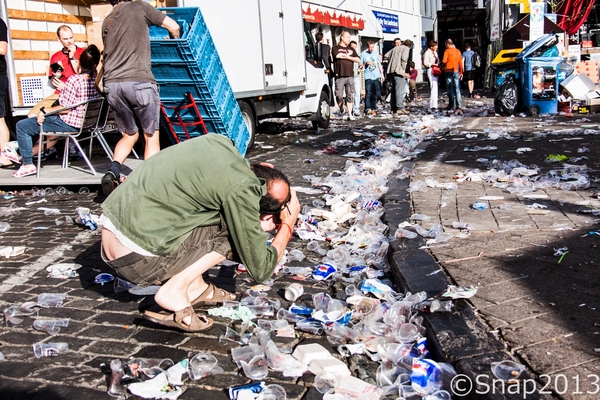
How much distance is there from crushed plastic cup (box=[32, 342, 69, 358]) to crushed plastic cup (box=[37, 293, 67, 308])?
2.22 ft

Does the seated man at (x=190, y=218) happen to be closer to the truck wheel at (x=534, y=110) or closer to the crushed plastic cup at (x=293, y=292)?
the crushed plastic cup at (x=293, y=292)

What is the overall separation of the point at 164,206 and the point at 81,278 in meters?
1.60

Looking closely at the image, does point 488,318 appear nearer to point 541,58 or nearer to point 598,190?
point 598,190

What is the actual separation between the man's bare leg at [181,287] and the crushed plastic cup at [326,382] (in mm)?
866

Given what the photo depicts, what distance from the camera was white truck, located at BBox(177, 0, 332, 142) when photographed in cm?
883

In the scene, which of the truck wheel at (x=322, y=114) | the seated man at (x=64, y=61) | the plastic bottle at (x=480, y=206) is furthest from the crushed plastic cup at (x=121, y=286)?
the truck wheel at (x=322, y=114)

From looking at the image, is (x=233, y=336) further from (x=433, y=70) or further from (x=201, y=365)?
(x=433, y=70)

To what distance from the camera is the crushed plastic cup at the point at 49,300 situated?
381cm

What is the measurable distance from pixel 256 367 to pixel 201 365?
10.2 inches

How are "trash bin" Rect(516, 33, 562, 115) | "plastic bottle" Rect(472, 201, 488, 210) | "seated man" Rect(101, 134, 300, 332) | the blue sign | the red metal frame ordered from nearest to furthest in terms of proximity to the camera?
1. "seated man" Rect(101, 134, 300, 332)
2. "plastic bottle" Rect(472, 201, 488, 210)
3. the red metal frame
4. "trash bin" Rect(516, 33, 562, 115)
5. the blue sign

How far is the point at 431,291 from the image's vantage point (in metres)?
3.54

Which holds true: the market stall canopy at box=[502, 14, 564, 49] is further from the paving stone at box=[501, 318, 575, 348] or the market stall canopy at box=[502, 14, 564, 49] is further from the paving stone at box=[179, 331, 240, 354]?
the paving stone at box=[179, 331, 240, 354]

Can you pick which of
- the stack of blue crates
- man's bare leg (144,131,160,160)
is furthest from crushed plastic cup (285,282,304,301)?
the stack of blue crates

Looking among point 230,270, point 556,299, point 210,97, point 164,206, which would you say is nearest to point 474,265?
point 556,299
